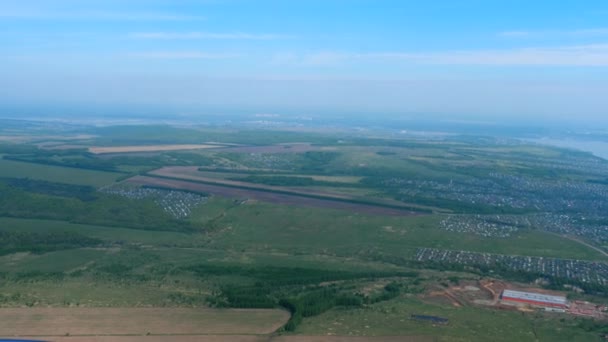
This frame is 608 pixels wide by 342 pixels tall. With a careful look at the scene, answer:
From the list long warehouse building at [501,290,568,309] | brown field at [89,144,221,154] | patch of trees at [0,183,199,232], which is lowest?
long warehouse building at [501,290,568,309]

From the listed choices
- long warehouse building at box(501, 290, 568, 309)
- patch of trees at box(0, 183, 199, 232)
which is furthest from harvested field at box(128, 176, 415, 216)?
long warehouse building at box(501, 290, 568, 309)

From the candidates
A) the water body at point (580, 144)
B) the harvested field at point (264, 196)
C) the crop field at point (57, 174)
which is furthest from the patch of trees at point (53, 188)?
the water body at point (580, 144)

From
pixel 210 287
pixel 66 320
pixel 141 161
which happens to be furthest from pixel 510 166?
pixel 66 320

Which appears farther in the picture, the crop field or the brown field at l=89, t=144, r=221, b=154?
the brown field at l=89, t=144, r=221, b=154

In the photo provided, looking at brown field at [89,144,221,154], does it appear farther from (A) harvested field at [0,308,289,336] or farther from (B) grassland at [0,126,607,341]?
(A) harvested field at [0,308,289,336]

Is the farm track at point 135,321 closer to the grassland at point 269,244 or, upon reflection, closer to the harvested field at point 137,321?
the harvested field at point 137,321

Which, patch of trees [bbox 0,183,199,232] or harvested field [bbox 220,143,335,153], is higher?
harvested field [bbox 220,143,335,153]

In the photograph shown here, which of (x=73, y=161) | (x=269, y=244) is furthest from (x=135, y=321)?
(x=73, y=161)
